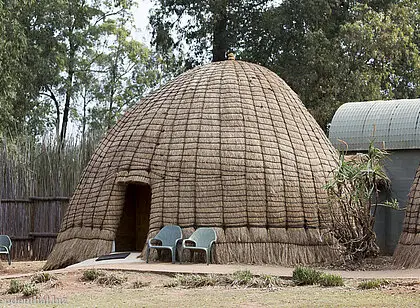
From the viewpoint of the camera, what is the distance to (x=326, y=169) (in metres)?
14.3

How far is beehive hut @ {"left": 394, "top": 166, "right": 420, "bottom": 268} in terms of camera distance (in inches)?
474

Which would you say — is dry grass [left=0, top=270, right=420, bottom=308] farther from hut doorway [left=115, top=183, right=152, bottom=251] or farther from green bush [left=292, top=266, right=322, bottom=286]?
hut doorway [left=115, top=183, right=152, bottom=251]

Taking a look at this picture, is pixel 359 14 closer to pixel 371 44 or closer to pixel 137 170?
pixel 371 44

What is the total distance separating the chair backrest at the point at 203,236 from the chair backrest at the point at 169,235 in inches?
10.6

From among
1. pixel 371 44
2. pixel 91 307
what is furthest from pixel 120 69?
pixel 91 307

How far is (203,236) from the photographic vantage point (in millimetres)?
12852

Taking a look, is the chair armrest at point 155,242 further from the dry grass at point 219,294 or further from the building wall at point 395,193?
the building wall at point 395,193

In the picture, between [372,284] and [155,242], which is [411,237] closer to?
[372,284]

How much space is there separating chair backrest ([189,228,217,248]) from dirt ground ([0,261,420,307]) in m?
Answer: 1.57

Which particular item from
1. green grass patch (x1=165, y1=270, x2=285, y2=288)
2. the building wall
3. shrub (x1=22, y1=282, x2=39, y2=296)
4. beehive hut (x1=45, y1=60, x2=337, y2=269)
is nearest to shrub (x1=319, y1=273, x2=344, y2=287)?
green grass patch (x1=165, y1=270, x2=285, y2=288)

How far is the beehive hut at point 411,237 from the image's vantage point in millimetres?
12050

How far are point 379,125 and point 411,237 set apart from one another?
5491 mm

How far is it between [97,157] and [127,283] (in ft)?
14.0

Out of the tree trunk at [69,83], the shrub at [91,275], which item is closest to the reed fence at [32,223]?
the shrub at [91,275]
